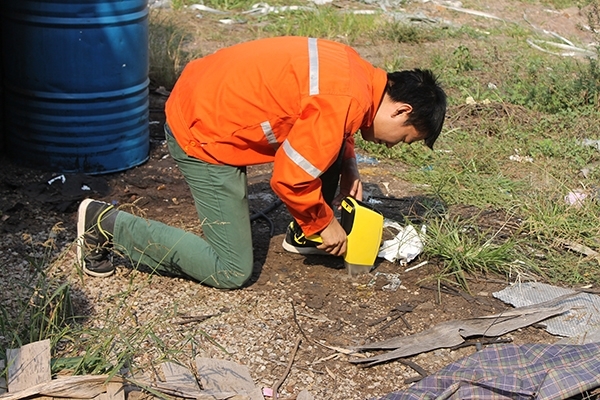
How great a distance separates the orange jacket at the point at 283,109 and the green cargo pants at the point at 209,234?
86 mm

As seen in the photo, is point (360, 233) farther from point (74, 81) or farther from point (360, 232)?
point (74, 81)

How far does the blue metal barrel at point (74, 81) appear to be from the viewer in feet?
15.6

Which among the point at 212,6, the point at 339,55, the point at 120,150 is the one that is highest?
the point at 339,55

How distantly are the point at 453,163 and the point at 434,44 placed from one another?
11.3 ft

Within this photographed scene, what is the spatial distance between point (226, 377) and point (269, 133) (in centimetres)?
109

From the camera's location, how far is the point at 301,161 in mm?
3377

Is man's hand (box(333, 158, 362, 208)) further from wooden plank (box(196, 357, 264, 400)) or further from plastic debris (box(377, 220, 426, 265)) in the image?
wooden plank (box(196, 357, 264, 400))

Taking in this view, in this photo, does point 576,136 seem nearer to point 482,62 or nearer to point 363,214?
point 482,62

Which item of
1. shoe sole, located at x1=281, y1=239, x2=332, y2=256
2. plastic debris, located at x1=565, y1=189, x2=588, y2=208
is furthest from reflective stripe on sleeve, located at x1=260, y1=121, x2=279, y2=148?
plastic debris, located at x1=565, y1=189, x2=588, y2=208

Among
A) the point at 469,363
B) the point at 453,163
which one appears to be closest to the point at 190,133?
the point at 469,363

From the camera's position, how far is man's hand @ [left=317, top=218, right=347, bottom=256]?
3.72 metres

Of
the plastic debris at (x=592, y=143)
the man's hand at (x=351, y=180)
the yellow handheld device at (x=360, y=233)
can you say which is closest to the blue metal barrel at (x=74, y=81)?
the man's hand at (x=351, y=180)

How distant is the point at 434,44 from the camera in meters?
8.62

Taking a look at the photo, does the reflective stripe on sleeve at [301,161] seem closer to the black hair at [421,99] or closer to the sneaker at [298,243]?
the black hair at [421,99]
